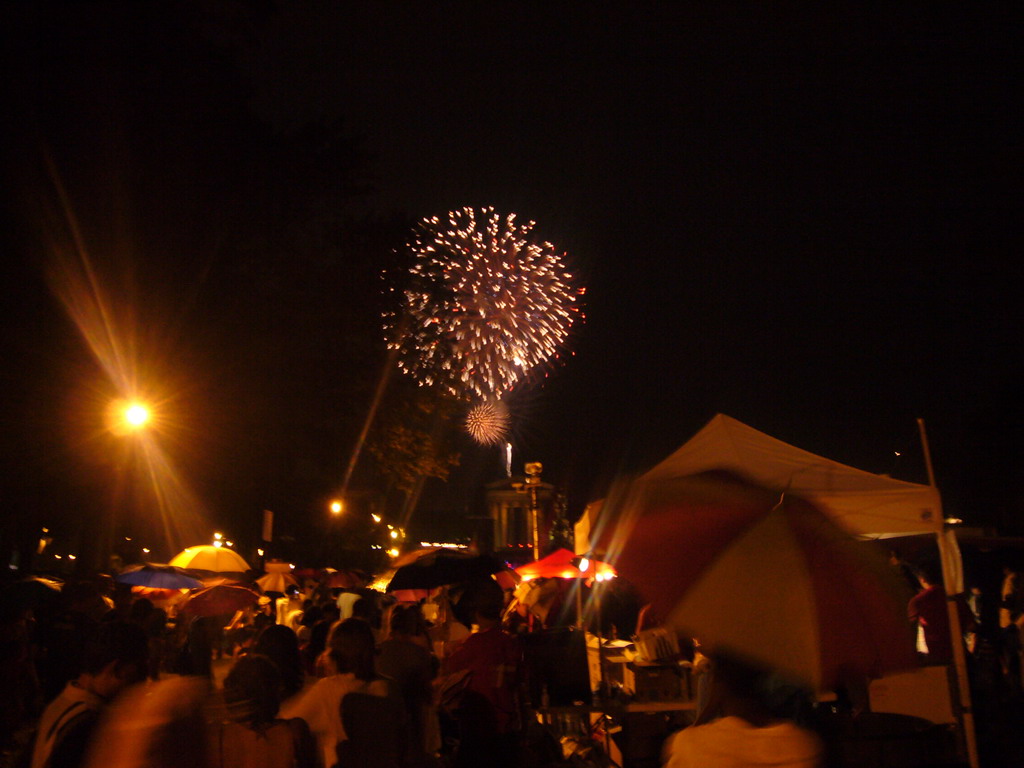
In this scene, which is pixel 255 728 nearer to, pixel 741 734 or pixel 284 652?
pixel 284 652

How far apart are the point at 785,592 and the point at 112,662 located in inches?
125

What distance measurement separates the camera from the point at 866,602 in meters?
4.21

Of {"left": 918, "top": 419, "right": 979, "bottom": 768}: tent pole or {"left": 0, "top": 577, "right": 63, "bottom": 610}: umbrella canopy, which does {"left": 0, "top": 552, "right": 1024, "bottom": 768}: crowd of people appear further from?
{"left": 0, "top": 577, "right": 63, "bottom": 610}: umbrella canopy

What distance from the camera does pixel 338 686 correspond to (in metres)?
4.71

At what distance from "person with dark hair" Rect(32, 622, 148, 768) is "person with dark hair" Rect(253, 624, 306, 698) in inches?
50.6

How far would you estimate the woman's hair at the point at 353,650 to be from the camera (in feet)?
15.7

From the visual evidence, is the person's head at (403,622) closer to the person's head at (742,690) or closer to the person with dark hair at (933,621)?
the person's head at (742,690)

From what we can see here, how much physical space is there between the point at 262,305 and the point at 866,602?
71.4 feet

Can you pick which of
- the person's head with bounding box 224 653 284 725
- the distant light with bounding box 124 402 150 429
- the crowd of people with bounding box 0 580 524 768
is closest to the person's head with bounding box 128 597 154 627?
the crowd of people with bounding box 0 580 524 768

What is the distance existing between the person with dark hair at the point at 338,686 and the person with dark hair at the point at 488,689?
1.32 metres

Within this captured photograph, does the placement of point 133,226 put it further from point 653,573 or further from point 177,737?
point 177,737

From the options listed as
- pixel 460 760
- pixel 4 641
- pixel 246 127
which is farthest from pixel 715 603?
pixel 246 127

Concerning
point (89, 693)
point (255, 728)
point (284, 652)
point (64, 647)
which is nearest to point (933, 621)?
point (284, 652)

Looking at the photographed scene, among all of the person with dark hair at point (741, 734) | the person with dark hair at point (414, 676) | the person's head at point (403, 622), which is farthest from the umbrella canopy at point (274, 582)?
the person with dark hair at point (741, 734)
